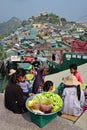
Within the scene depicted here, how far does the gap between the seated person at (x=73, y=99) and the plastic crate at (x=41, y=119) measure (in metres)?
0.41

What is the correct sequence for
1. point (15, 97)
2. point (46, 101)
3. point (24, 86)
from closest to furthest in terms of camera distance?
point (46, 101), point (15, 97), point (24, 86)

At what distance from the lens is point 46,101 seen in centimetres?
395

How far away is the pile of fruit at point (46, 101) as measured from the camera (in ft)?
12.6

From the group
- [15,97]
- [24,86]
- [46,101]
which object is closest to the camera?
[46,101]

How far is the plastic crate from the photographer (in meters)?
3.71

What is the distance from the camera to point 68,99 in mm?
4129

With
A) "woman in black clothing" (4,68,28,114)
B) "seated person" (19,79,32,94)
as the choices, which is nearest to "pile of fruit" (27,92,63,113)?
"woman in black clothing" (4,68,28,114)

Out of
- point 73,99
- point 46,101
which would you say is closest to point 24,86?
point 46,101

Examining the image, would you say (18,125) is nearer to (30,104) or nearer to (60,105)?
(30,104)

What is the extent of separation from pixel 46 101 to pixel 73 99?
0.46 meters

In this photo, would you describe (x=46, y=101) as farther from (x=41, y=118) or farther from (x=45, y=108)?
(x=41, y=118)

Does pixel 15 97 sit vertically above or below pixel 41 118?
above

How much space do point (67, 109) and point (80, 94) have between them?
341mm

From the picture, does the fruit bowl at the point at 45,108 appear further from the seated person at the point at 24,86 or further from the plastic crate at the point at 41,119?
the seated person at the point at 24,86
